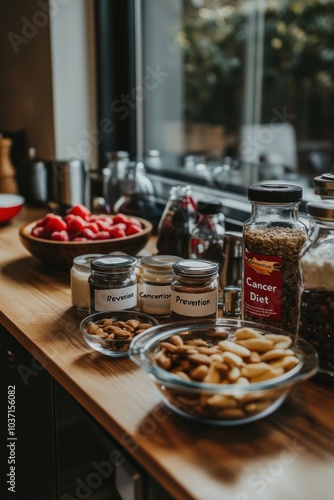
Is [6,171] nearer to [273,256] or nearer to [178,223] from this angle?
[178,223]

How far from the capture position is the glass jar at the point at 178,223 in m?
1.45

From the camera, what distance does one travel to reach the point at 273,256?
1.00 m

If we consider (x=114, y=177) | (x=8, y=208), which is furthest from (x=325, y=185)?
(x=8, y=208)

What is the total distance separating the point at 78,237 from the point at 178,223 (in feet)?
0.76

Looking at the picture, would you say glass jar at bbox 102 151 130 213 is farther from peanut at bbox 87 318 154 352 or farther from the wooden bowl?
peanut at bbox 87 318 154 352

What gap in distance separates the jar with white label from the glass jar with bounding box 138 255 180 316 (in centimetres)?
3

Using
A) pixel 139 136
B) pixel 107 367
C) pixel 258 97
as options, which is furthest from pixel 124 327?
pixel 258 97

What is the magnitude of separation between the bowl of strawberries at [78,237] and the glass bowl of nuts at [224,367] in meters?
0.49

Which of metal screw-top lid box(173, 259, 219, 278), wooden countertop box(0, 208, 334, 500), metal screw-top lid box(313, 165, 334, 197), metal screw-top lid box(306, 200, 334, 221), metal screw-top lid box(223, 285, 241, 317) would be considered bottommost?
wooden countertop box(0, 208, 334, 500)

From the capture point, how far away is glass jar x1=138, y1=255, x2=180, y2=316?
1.15 m

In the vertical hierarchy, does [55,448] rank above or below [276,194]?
below

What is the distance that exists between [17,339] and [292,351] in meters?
0.55

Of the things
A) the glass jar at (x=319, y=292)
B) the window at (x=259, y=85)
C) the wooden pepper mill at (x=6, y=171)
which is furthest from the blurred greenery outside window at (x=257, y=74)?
the glass jar at (x=319, y=292)

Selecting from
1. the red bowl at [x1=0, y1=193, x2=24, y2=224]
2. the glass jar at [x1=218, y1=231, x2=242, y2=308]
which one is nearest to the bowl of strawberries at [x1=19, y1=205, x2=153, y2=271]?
the glass jar at [x1=218, y1=231, x2=242, y2=308]
